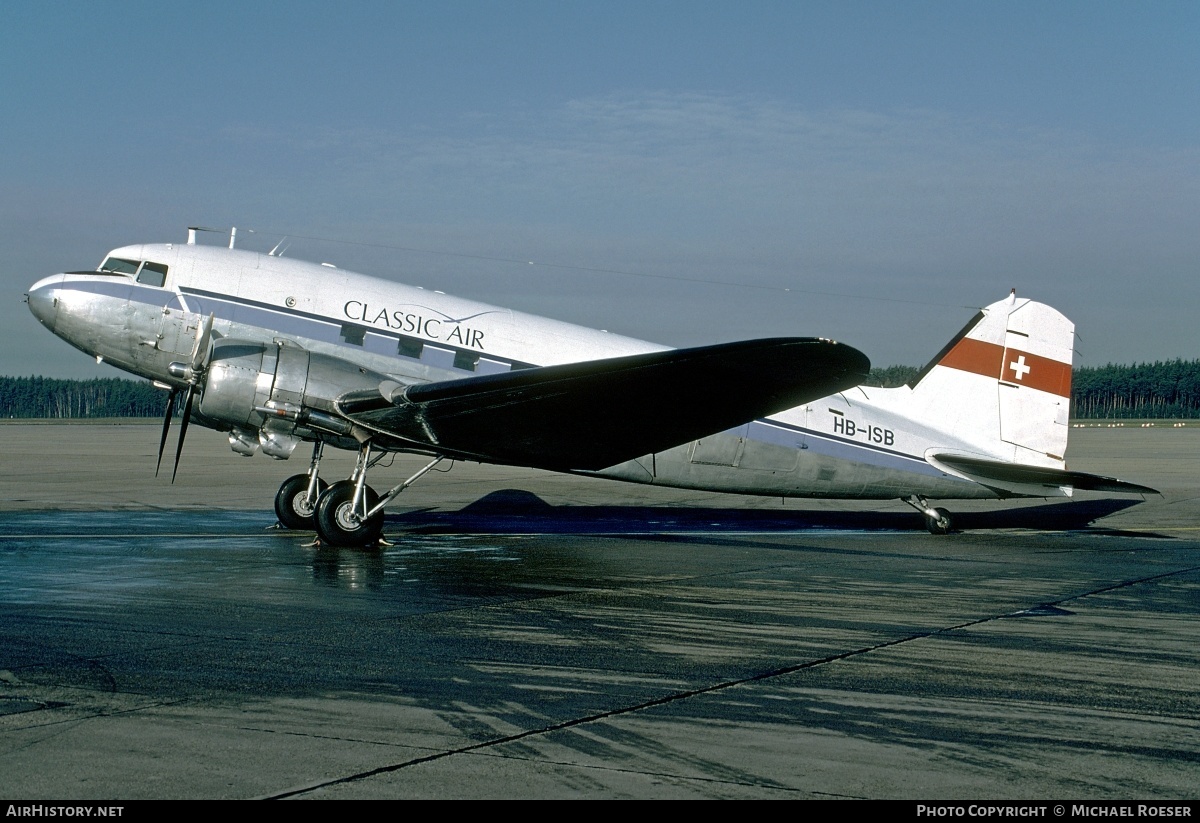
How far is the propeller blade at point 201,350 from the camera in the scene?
554 inches

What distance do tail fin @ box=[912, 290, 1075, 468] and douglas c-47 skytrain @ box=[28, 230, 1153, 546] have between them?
25mm

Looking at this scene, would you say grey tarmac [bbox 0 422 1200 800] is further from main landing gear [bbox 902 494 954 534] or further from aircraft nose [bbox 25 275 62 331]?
aircraft nose [bbox 25 275 62 331]

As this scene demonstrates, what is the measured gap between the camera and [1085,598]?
10.7 metres

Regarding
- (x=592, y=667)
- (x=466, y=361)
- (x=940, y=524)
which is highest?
(x=466, y=361)

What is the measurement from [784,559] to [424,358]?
566cm

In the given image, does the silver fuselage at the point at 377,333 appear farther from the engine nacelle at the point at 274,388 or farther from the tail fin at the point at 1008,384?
the tail fin at the point at 1008,384

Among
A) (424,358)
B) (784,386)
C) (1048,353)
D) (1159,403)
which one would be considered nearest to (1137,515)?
(1048,353)

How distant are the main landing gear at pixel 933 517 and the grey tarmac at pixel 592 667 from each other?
1618mm

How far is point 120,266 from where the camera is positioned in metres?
15.3

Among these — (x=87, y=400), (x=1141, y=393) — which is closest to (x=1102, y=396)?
(x=1141, y=393)

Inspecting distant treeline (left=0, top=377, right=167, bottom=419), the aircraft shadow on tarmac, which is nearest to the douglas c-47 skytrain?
the aircraft shadow on tarmac

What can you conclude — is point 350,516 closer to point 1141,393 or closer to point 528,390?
point 528,390

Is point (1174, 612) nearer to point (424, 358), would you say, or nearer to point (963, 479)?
point (963, 479)

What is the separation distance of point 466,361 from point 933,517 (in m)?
7.89
